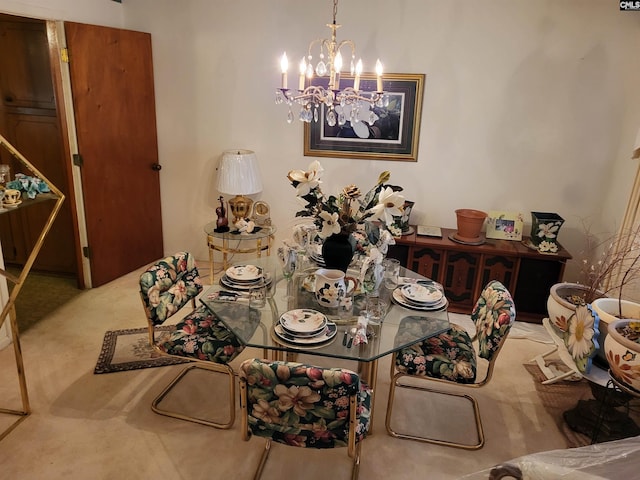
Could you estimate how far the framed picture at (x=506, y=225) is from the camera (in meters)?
3.80

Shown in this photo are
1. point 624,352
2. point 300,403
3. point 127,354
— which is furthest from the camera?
point 127,354

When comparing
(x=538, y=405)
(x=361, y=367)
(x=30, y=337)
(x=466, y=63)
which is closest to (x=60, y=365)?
(x=30, y=337)

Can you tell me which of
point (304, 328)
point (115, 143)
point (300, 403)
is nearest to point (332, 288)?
point (304, 328)

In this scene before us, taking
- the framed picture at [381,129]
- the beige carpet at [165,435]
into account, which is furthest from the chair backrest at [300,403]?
the framed picture at [381,129]

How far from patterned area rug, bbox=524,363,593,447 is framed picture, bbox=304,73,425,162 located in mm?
1919

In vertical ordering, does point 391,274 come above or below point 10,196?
below

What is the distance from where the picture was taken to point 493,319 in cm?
229

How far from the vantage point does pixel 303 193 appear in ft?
7.50

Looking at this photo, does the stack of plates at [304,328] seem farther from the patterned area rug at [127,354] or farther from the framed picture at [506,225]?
the framed picture at [506,225]

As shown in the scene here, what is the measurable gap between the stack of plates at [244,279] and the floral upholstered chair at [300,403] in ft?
2.60

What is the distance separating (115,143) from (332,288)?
262 cm

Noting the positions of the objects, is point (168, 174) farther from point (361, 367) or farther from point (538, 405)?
point (538, 405)

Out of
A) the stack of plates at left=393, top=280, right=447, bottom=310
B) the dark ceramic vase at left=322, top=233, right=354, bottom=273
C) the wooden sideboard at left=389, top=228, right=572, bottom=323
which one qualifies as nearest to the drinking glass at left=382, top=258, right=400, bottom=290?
the stack of plates at left=393, top=280, right=447, bottom=310

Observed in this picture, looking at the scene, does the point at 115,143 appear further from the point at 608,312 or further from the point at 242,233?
the point at 608,312
